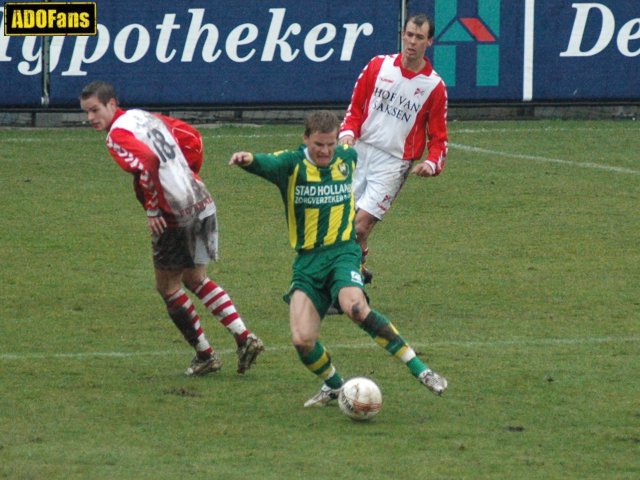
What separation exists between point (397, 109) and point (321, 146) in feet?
10.2

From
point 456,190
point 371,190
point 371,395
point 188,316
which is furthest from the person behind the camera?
point 456,190

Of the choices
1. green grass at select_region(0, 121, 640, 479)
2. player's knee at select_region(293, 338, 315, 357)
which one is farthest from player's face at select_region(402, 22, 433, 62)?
player's knee at select_region(293, 338, 315, 357)

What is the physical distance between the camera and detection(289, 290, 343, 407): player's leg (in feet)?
26.2

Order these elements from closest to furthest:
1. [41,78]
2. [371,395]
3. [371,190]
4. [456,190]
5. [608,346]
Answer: [371,395] → [608,346] → [371,190] → [456,190] → [41,78]

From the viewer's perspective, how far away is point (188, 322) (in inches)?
354

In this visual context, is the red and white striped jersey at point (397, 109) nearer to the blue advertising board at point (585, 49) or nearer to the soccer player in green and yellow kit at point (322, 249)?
the soccer player in green and yellow kit at point (322, 249)

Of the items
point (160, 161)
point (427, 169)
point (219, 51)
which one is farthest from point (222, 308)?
point (219, 51)

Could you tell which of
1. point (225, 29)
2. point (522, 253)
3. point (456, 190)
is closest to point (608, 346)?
point (522, 253)

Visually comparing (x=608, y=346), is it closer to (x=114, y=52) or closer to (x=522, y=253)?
(x=522, y=253)

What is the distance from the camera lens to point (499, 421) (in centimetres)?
784

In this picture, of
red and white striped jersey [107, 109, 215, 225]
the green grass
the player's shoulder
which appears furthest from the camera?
red and white striped jersey [107, 109, 215, 225]

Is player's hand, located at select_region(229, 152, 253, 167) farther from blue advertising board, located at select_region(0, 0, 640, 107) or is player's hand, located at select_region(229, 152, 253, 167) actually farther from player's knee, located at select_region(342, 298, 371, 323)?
blue advertising board, located at select_region(0, 0, 640, 107)

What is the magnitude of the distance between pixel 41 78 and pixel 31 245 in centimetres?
698

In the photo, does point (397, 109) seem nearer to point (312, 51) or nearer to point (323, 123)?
point (323, 123)
